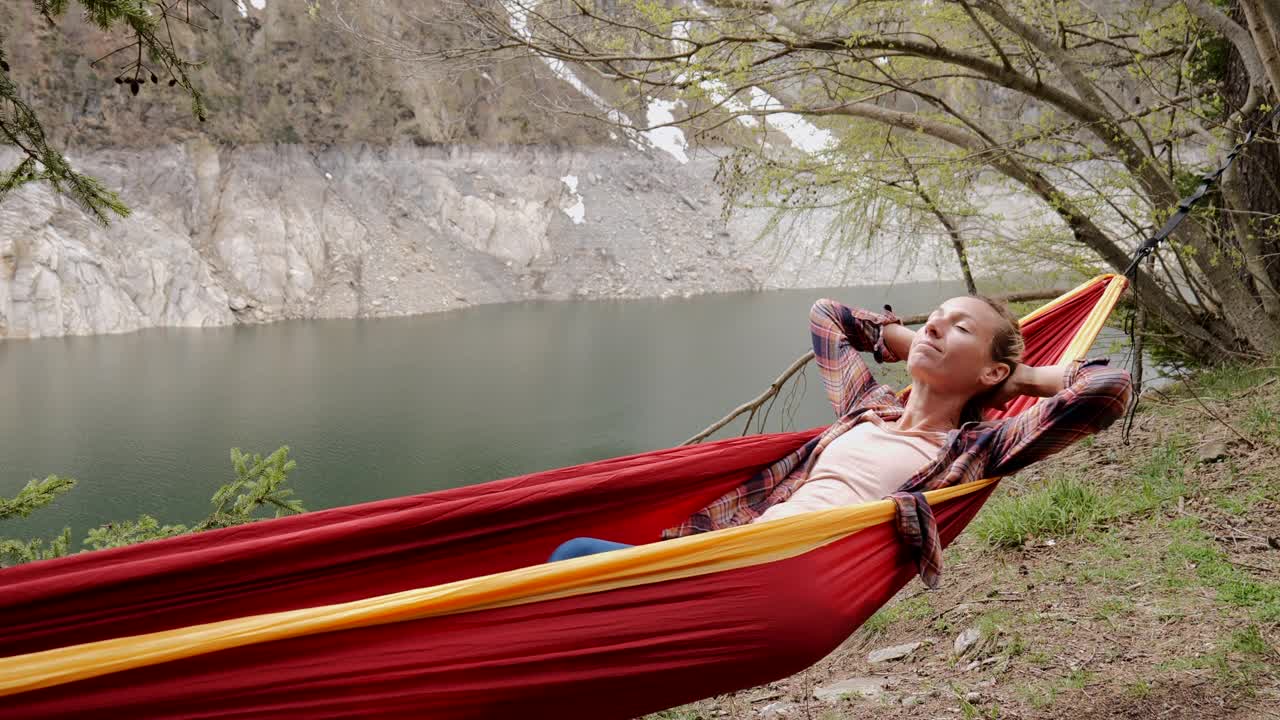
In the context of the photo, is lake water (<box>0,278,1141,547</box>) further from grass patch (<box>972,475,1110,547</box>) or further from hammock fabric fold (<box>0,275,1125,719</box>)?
hammock fabric fold (<box>0,275,1125,719</box>)

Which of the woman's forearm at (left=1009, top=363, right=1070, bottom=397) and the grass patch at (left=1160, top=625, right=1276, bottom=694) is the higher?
the woman's forearm at (left=1009, top=363, right=1070, bottom=397)

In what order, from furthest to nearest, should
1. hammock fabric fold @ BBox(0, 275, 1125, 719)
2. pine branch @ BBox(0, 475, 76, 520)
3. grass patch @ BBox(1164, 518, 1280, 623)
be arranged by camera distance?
pine branch @ BBox(0, 475, 76, 520), grass patch @ BBox(1164, 518, 1280, 623), hammock fabric fold @ BBox(0, 275, 1125, 719)

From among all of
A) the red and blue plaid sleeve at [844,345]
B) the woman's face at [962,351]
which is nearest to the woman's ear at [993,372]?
the woman's face at [962,351]

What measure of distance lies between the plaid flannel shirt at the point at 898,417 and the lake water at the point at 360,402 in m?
2.82

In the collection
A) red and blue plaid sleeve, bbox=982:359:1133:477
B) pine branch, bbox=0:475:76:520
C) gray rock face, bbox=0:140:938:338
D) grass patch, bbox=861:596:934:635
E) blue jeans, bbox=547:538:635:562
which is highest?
gray rock face, bbox=0:140:938:338

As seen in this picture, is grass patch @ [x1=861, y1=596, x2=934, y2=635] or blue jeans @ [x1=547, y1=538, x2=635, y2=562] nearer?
blue jeans @ [x1=547, y1=538, x2=635, y2=562]

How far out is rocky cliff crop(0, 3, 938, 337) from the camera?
14727 millimetres

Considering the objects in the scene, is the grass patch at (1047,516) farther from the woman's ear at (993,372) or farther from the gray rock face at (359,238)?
the gray rock face at (359,238)

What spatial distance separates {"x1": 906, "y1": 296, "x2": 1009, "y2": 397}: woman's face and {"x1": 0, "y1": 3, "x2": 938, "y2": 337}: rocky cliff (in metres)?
12.2

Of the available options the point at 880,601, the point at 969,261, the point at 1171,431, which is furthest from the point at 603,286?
the point at 880,601

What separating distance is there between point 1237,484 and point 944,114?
7.18 ft

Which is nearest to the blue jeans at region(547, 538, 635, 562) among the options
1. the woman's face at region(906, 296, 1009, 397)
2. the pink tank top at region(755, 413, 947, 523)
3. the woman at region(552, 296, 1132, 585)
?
the woman at region(552, 296, 1132, 585)

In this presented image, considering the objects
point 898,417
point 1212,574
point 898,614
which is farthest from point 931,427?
point 898,614

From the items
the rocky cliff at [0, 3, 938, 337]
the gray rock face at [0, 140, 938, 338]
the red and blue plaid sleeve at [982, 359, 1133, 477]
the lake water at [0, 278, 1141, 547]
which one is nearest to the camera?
the red and blue plaid sleeve at [982, 359, 1133, 477]
